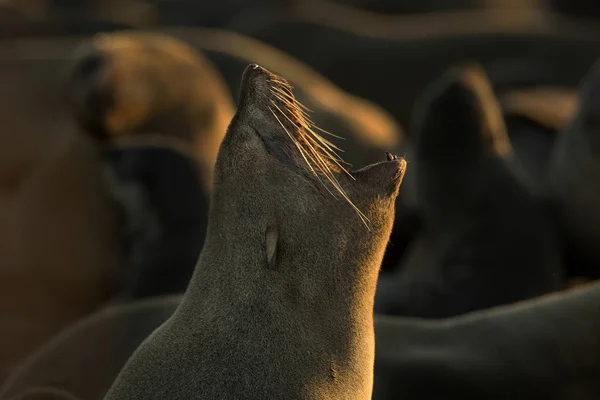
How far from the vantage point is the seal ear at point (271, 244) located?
218cm

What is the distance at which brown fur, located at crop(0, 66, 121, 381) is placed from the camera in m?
4.74

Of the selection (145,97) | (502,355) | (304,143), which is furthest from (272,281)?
(145,97)

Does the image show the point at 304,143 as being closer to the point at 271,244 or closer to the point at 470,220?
the point at 271,244


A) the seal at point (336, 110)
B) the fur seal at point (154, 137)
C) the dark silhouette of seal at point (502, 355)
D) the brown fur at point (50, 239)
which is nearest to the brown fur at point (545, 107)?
the seal at point (336, 110)

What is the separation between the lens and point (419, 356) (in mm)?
3023

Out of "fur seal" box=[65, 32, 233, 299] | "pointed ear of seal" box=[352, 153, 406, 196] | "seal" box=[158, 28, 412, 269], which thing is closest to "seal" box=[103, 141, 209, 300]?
"fur seal" box=[65, 32, 233, 299]

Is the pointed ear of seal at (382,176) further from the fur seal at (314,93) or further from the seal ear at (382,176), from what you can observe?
the fur seal at (314,93)

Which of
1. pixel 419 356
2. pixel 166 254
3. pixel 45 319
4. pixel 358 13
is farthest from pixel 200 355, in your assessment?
pixel 358 13

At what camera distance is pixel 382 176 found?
7.71 ft

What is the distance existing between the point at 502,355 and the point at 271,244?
1.05 meters

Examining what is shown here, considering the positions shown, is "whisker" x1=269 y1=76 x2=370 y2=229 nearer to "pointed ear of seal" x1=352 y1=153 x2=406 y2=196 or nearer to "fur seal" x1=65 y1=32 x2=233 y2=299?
"pointed ear of seal" x1=352 y1=153 x2=406 y2=196

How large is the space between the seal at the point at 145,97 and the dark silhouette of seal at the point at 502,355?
203 cm

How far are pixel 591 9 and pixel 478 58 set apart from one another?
2.93 meters

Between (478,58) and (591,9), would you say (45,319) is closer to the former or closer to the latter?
(478,58)
